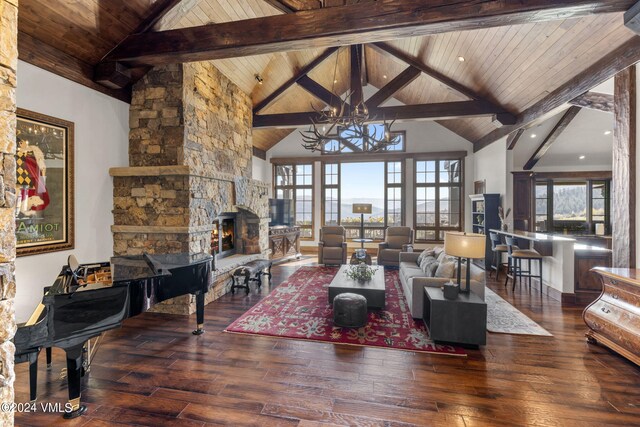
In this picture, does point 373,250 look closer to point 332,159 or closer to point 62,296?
point 332,159

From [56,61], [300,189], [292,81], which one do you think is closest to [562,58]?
[292,81]

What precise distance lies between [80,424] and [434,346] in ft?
10.9

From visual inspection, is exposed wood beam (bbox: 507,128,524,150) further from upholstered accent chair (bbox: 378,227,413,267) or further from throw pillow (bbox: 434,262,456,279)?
throw pillow (bbox: 434,262,456,279)

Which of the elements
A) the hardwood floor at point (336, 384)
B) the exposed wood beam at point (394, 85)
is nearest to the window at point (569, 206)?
the exposed wood beam at point (394, 85)

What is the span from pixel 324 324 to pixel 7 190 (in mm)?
3393

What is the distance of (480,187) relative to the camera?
8.73 metres

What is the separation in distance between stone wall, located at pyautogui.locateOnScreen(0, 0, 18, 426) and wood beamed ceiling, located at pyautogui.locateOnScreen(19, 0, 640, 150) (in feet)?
8.20

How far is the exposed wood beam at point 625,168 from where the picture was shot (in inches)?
140

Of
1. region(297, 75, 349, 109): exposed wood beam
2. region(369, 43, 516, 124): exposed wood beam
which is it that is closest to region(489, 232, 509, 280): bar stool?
region(369, 43, 516, 124): exposed wood beam

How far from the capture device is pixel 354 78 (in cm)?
642

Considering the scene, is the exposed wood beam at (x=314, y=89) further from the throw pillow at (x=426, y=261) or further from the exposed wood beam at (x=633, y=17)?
the exposed wood beam at (x=633, y=17)

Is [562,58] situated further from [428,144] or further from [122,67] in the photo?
[122,67]

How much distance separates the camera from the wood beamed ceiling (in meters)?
3.02

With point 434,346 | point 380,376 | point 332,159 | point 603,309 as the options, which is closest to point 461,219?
point 332,159
